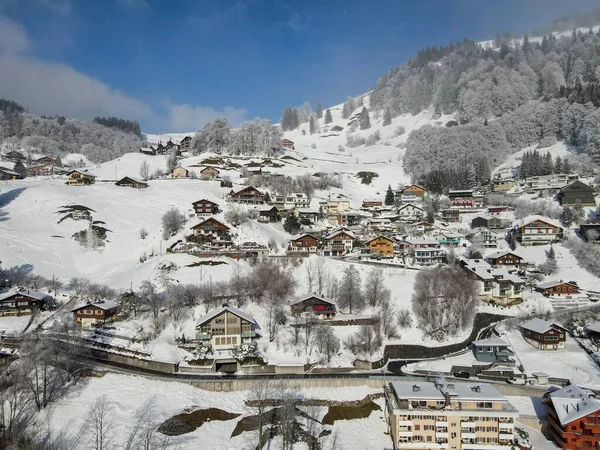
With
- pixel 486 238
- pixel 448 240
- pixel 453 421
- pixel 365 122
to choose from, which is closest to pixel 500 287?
pixel 448 240

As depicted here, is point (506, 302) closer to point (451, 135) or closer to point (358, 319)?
point (358, 319)

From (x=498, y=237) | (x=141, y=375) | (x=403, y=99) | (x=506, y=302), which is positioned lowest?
(x=141, y=375)

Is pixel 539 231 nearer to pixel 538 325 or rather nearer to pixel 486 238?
pixel 486 238

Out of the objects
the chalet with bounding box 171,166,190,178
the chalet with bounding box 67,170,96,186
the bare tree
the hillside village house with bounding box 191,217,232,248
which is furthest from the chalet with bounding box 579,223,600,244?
the chalet with bounding box 67,170,96,186

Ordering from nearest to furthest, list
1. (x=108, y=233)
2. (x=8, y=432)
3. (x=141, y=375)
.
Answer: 1. (x=8, y=432)
2. (x=141, y=375)
3. (x=108, y=233)

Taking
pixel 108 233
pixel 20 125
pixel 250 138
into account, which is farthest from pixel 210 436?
pixel 20 125

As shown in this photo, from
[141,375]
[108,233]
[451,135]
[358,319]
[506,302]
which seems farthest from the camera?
[451,135]

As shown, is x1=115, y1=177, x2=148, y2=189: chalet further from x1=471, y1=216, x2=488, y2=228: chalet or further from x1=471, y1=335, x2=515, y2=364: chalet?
x1=471, y1=335, x2=515, y2=364: chalet
